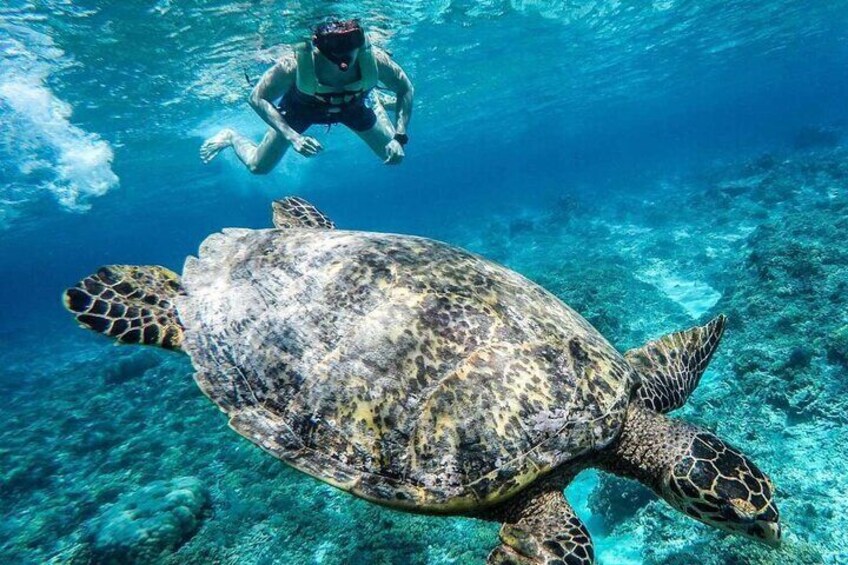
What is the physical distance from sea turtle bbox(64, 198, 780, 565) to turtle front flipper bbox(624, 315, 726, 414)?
0.03 metres

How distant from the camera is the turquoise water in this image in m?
5.66

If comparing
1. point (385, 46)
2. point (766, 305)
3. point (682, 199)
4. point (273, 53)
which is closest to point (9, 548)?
point (766, 305)

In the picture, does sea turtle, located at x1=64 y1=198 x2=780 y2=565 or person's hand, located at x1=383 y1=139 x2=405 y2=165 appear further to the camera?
person's hand, located at x1=383 y1=139 x2=405 y2=165

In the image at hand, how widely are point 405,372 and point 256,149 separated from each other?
8.12 m

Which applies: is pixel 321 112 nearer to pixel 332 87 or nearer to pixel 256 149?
pixel 332 87

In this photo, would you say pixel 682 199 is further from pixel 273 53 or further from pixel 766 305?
pixel 273 53

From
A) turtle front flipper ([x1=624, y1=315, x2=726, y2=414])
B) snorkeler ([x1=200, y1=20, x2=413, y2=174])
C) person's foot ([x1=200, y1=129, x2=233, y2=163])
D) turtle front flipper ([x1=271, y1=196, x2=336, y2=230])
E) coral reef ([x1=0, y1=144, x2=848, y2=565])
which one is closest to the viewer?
turtle front flipper ([x1=624, y1=315, x2=726, y2=414])

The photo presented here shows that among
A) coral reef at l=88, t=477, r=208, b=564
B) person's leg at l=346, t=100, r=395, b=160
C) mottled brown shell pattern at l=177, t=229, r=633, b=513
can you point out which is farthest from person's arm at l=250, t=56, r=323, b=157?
coral reef at l=88, t=477, r=208, b=564

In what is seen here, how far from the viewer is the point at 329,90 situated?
25.6 ft

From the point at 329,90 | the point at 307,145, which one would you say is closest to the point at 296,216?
the point at 307,145

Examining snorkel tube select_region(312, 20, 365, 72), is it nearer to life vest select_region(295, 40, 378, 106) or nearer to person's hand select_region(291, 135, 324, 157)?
life vest select_region(295, 40, 378, 106)

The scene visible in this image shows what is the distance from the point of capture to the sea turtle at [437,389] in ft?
8.88

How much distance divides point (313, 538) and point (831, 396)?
24.9 feet

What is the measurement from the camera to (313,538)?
18.7 ft
